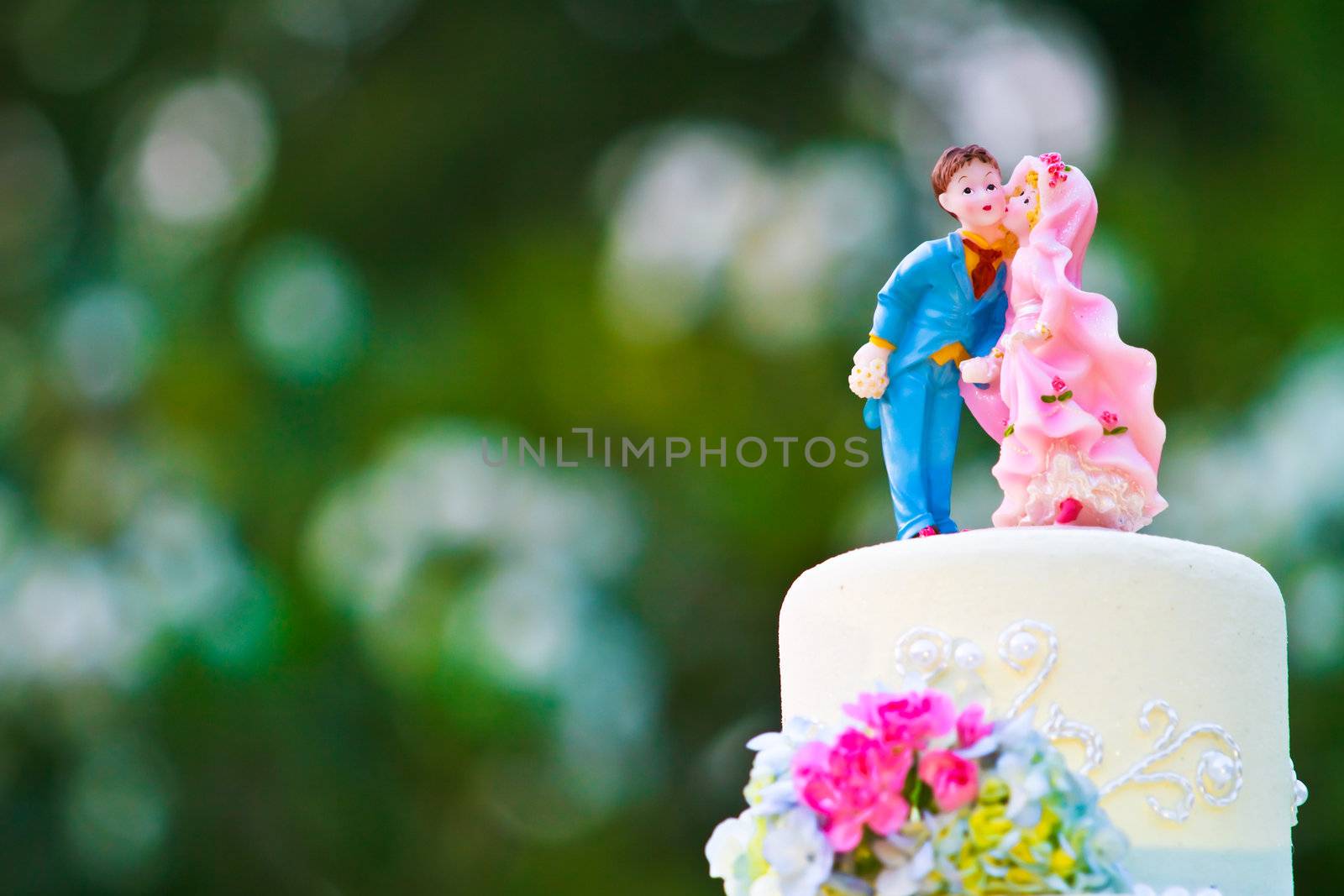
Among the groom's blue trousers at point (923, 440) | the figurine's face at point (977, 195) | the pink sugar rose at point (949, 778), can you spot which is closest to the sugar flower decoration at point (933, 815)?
the pink sugar rose at point (949, 778)

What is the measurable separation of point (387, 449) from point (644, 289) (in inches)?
56.2

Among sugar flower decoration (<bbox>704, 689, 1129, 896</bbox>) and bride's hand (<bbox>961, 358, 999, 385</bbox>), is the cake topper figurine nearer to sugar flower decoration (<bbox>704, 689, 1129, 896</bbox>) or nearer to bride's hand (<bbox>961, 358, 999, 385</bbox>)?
bride's hand (<bbox>961, 358, 999, 385</bbox>)

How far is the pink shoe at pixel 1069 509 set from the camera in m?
3.41

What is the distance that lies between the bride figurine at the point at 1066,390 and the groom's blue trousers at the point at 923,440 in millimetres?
83

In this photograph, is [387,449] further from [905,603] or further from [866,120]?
[905,603]

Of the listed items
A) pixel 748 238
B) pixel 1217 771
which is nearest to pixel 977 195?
pixel 1217 771

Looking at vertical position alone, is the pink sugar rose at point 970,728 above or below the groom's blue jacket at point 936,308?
below

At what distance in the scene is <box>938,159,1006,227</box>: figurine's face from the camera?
3598 mm

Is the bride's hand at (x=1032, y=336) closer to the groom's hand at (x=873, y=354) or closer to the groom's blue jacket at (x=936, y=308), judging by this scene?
the groom's blue jacket at (x=936, y=308)

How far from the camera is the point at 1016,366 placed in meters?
3.48

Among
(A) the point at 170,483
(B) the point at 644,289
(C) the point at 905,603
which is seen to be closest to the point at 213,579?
(A) the point at 170,483

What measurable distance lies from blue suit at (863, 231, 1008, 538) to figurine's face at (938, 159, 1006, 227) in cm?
6

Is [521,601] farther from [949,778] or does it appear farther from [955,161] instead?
[949,778]

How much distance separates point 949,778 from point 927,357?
1172mm
